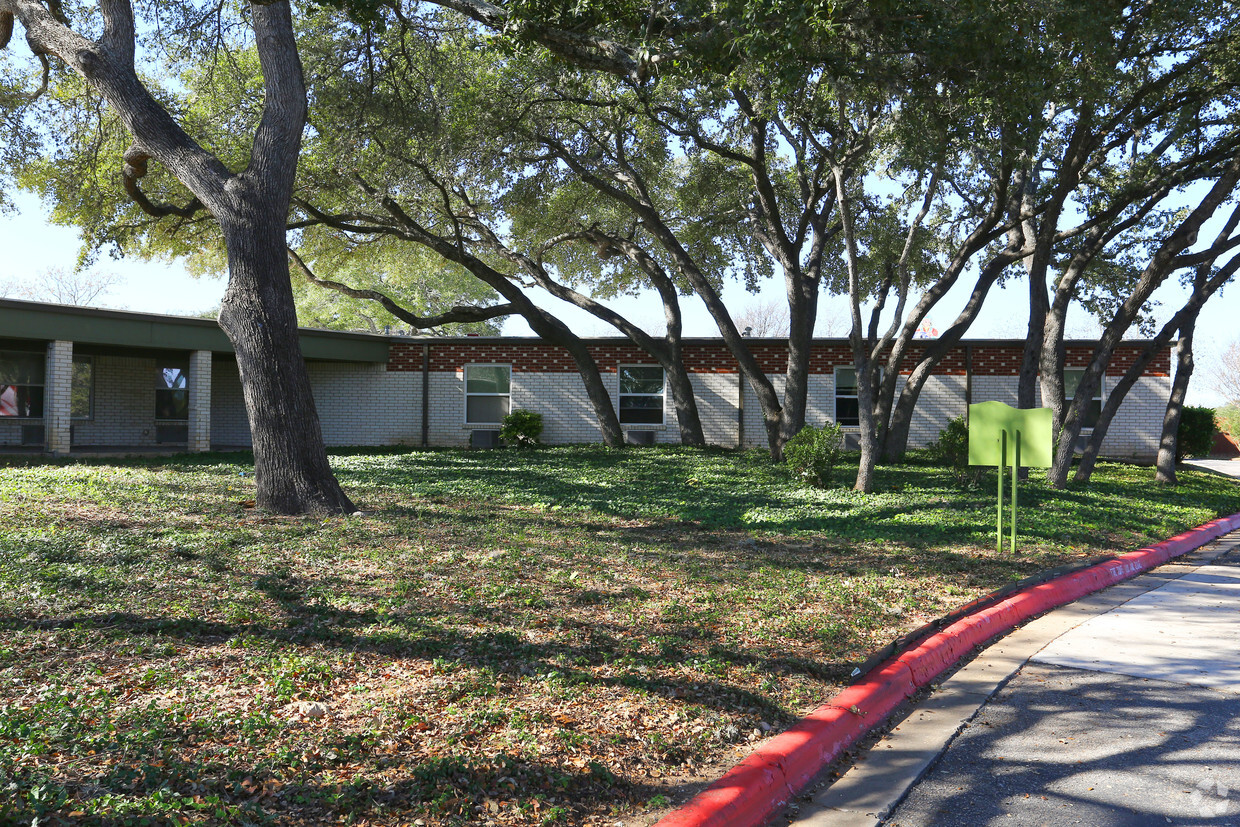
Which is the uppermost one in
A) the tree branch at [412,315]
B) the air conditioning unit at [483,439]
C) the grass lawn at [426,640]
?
the tree branch at [412,315]

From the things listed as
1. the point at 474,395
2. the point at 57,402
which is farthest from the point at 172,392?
the point at 474,395

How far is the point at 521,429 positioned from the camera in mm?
22188

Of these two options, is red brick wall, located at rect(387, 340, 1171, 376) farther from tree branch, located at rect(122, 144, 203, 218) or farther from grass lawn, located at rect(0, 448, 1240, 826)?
grass lawn, located at rect(0, 448, 1240, 826)

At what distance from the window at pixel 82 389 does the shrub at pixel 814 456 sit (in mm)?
18834

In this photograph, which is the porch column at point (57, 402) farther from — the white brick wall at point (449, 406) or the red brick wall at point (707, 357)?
the red brick wall at point (707, 357)

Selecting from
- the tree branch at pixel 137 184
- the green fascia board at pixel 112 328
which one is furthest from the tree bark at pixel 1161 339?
the green fascia board at pixel 112 328

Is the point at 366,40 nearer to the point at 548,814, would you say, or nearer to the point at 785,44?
the point at 785,44

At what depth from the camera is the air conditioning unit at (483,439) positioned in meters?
24.5

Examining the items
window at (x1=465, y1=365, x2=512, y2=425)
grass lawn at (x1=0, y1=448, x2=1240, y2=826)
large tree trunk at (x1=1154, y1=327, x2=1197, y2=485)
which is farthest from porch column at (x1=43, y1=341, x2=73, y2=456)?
large tree trunk at (x1=1154, y1=327, x2=1197, y2=485)

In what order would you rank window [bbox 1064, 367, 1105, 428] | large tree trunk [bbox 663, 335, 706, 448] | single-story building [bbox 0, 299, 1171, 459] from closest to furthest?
large tree trunk [bbox 663, 335, 706, 448], single-story building [bbox 0, 299, 1171, 459], window [bbox 1064, 367, 1105, 428]

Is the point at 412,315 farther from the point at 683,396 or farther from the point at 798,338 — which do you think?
the point at 798,338

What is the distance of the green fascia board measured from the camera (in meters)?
16.8

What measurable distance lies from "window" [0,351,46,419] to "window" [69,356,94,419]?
106cm

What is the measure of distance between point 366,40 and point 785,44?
8.13 metres
